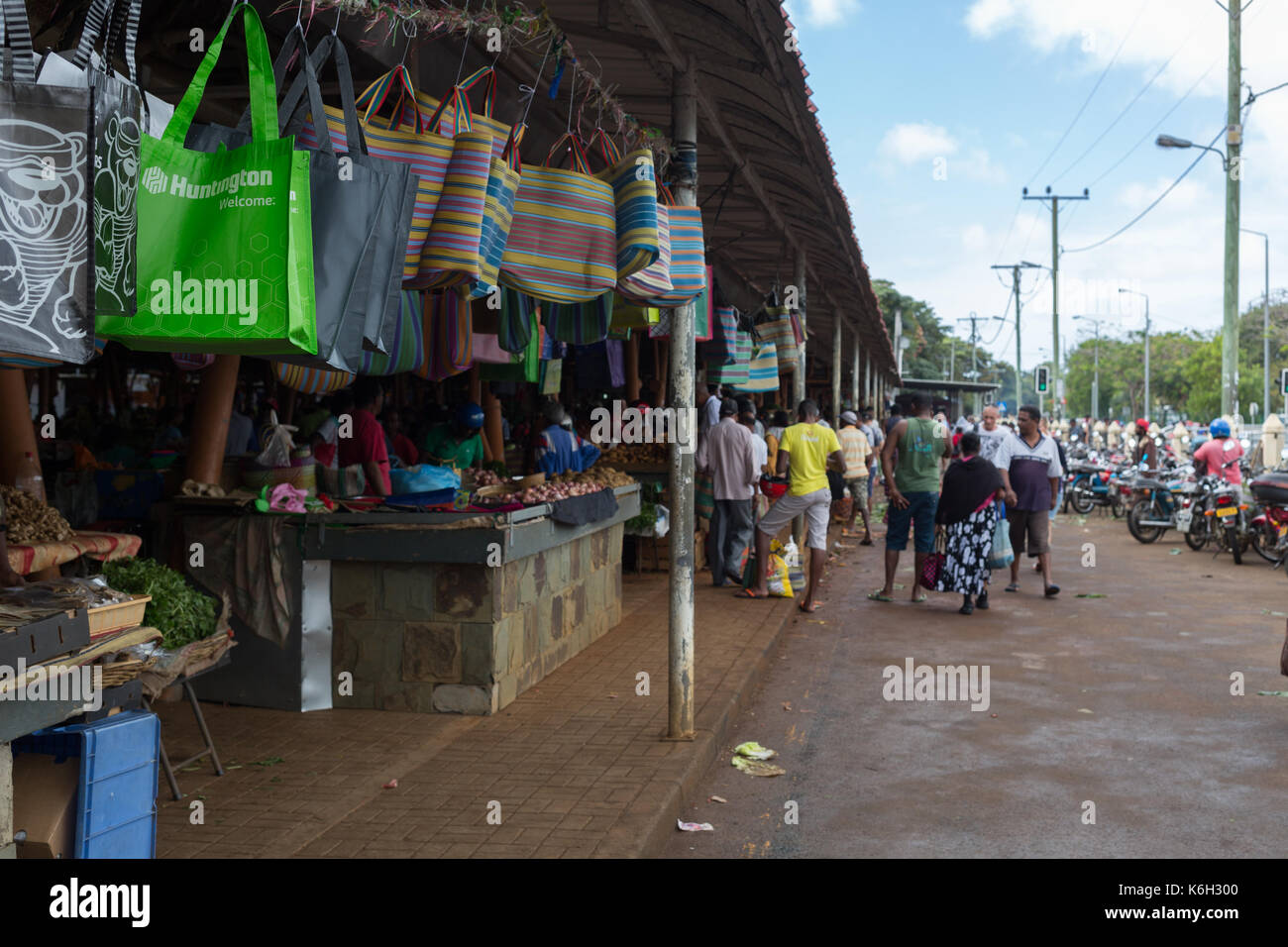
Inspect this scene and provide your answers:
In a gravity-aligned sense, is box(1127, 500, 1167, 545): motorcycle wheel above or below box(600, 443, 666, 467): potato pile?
below

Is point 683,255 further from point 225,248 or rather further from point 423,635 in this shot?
point 225,248

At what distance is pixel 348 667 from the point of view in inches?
274

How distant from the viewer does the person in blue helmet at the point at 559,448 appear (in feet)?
35.0

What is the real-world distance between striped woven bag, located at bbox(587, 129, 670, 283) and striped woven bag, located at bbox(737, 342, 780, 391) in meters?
8.39

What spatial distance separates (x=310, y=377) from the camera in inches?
354

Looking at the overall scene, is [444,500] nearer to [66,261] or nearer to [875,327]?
[66,261]

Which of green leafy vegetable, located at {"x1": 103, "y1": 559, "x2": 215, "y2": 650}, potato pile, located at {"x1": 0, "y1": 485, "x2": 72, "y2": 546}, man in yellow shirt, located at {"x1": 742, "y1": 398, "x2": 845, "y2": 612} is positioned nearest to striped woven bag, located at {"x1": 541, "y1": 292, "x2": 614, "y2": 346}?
green leafy vegetable, located at {"x1": 103, "y1": 559, "x2": 215, "y2": 650}

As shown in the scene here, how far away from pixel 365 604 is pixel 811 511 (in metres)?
5.51

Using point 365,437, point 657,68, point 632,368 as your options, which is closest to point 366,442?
point 365,437

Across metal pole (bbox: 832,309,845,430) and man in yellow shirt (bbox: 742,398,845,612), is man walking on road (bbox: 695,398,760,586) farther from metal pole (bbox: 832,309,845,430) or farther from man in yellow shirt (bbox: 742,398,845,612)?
metal pole (bbox: 832,309,845,430)

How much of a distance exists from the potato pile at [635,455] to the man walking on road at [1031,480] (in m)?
3.87

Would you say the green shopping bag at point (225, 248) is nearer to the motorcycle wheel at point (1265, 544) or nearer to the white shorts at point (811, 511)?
the white shorts at point (811, 511)

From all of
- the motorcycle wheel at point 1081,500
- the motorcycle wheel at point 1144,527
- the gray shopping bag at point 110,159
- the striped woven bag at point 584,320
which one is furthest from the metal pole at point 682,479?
the motorcycle wheel at point 1081,500

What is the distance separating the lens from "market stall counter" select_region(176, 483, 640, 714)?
267 inches
